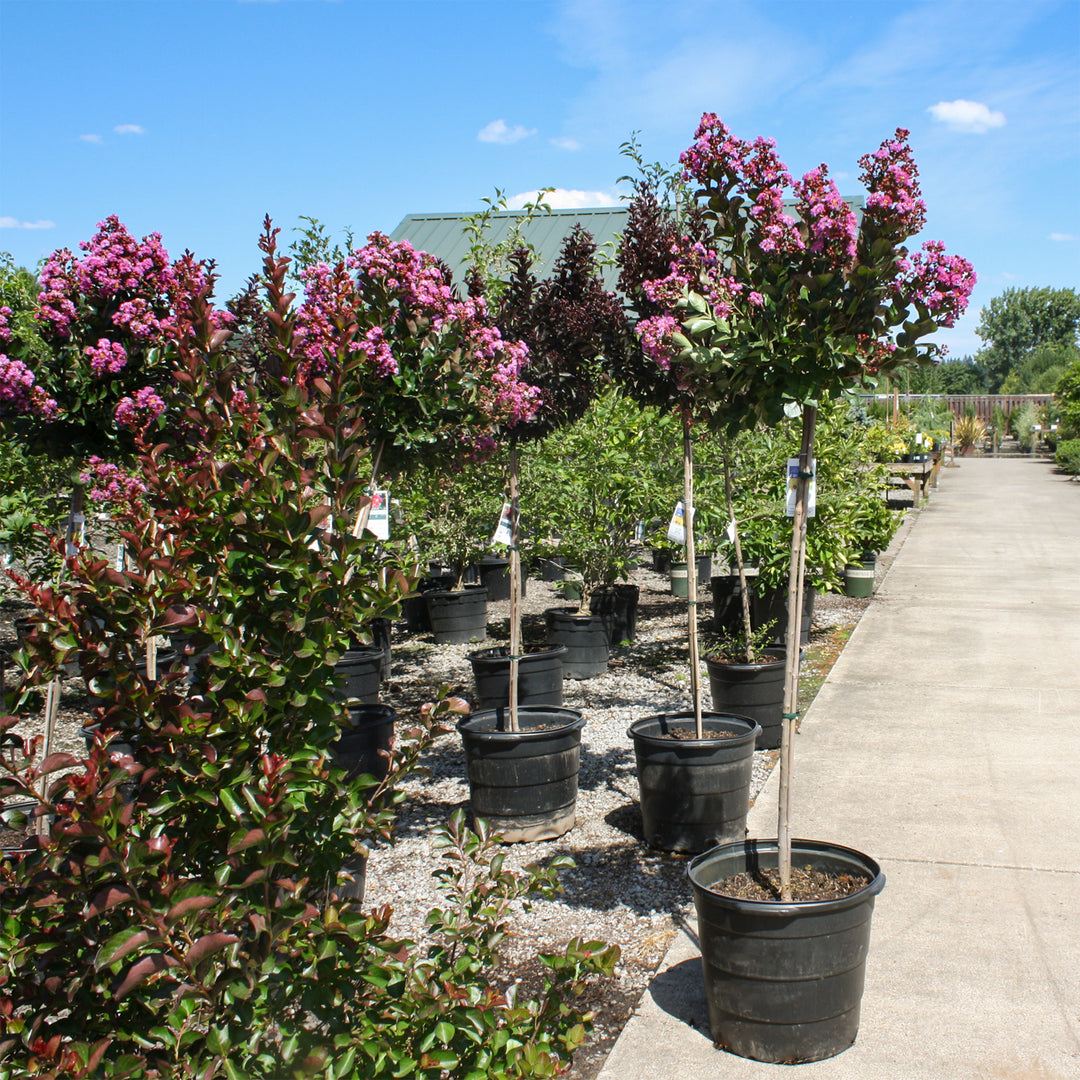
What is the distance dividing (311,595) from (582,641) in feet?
19.8

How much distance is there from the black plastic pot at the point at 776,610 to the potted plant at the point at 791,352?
474 centimetres

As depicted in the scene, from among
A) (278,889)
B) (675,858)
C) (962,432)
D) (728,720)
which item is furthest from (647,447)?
(962,432)

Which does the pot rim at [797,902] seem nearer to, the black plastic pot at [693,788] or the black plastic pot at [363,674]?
the black plastic pot at [693,788]

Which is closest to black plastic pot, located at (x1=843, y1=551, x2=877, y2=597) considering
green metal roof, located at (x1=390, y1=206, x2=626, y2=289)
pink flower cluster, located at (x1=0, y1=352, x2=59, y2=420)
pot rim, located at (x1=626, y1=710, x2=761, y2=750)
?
pot rim, located at (x1=626, y1=710, x2=761, y2=750)

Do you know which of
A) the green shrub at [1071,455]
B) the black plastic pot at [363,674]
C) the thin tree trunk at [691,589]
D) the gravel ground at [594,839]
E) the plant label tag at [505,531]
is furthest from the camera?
the green shrub at [1071,455]

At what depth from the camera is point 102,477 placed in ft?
13.8

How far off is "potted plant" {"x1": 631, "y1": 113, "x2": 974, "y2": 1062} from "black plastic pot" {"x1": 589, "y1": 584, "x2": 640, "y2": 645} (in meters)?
5.35

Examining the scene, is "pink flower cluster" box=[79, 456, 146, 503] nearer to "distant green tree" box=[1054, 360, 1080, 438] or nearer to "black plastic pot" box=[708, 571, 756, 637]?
"black plastic pot" box=[708, 571, 756, 637]

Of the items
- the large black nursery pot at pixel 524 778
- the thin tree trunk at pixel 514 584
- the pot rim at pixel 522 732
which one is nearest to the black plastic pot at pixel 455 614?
the pot rim at pixel 522 732

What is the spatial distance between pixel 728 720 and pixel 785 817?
158 centimetres

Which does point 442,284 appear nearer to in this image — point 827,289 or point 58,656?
point 827,289

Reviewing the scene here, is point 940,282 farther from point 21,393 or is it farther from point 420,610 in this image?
point 420,610

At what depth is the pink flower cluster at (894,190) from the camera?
272cm

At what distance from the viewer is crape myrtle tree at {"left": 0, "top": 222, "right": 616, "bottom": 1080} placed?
150cm
